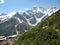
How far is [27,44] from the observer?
5056 cm

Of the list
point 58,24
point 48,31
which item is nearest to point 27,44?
point 48,31

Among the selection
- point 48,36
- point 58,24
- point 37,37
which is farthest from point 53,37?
point 58,24

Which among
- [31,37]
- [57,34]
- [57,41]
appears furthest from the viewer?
[31,37]

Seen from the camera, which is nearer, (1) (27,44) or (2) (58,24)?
(1) (27,44)

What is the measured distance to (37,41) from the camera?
4934 centimetres

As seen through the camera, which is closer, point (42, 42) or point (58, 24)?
point (42, 42)

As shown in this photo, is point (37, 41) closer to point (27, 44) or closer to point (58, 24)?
point (27, 44)

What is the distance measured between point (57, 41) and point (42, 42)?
12.3ft

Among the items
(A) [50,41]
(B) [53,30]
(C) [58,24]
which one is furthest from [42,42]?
(C) [58,24]

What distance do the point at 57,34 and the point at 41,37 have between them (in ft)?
13.3

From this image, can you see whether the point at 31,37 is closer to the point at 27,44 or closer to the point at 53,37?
the point at 27,44

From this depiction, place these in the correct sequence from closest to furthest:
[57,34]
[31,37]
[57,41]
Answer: [57,41] < [57,34] < [31,37]

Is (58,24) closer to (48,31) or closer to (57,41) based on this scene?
(48,31)

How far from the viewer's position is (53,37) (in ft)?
157
